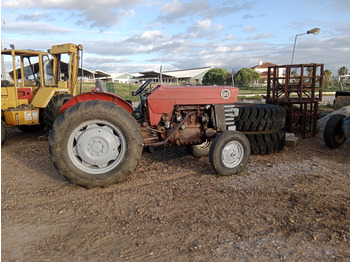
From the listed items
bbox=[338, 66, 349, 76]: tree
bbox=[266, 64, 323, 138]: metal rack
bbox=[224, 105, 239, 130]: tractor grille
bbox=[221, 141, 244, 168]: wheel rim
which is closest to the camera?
bbox=[221, 141, 244, 168]: wheel rim

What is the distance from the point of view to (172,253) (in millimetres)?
2789

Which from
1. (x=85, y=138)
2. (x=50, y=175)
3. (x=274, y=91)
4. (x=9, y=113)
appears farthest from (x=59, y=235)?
(x=274, y=91)

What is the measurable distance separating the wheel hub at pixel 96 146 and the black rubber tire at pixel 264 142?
3022mm

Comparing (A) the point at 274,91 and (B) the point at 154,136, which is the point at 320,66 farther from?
(B) the point at 154,136

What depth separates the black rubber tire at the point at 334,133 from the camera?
6867 millimetres

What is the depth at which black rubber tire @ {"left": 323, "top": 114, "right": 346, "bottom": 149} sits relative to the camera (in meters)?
6.87

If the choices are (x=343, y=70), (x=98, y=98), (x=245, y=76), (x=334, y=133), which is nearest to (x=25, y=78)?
(x=98, y=98)

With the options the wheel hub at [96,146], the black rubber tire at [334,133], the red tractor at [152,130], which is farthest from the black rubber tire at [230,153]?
the black rubber tire at [334,133]

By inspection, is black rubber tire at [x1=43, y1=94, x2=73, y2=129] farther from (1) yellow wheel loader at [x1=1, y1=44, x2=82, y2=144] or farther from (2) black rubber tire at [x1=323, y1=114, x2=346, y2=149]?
(2) black rubber tire at [x1=323, y1=114, x2=346, y2=149]

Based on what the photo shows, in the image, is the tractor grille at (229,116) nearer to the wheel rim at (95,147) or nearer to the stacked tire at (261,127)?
the stacked tire at (261,127)

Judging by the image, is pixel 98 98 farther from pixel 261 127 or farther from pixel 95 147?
pixel 261 127

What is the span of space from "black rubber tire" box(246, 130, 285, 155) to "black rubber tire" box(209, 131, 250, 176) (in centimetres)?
123

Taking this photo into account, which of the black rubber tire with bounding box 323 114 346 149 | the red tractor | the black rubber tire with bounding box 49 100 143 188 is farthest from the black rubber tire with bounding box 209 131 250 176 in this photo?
the black rubber tire with bounding box 323 114 346 149

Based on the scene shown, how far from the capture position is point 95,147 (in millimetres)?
4371
